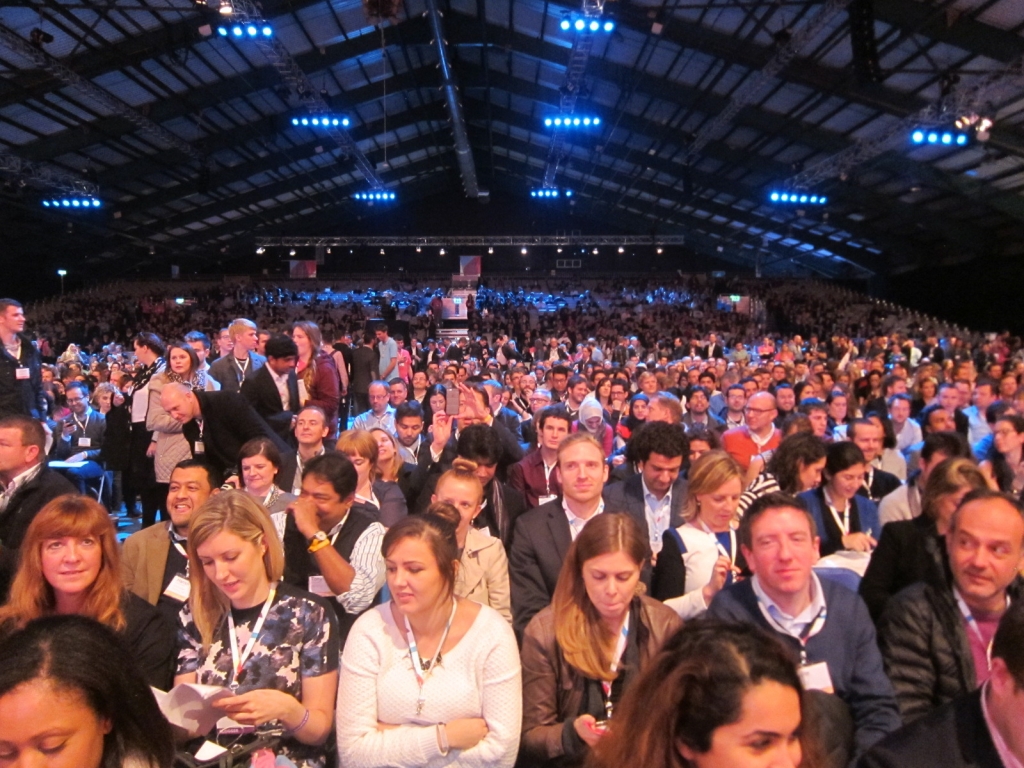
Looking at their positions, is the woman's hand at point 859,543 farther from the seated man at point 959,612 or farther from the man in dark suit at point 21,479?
the man in dark suit at point 21,479

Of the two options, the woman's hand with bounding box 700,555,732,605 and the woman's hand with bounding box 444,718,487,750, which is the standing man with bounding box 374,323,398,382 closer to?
the woman's hand with bounding box 700,555,732,605

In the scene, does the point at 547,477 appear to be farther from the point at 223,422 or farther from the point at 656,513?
the point at 223,422

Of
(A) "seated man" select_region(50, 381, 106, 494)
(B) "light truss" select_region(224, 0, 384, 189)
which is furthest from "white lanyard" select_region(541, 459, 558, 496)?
(B) "light truss" select_region(224, 0, 384, 189)

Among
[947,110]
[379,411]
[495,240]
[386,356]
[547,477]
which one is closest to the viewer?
[547,477]

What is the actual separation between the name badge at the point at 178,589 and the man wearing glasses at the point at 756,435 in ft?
10.9

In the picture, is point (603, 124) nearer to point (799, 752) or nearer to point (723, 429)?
point (723, 429)

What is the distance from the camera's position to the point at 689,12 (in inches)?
480

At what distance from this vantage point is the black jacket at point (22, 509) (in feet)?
9.22

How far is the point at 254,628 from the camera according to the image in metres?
2.28

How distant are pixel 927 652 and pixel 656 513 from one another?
1562 millimetres

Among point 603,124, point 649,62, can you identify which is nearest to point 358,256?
point 603,124

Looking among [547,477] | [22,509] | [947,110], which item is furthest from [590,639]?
[947,110]

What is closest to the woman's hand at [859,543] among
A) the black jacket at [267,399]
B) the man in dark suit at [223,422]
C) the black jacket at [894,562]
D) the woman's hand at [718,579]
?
the black jacket at [894,562]

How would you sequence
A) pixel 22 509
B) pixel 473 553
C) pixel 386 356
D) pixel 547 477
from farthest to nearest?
pixel 386 356
pixel 547 477
pixel 473 553
pixel 22 509
